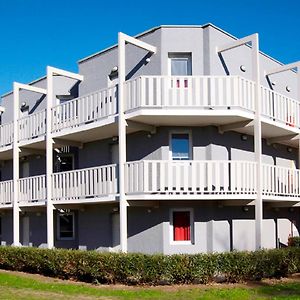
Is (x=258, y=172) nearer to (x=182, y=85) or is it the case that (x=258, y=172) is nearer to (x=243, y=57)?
(x=182, y=85)

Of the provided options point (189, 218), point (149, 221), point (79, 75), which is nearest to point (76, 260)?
point (149, 221)

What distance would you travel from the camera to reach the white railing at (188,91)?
1692 cm

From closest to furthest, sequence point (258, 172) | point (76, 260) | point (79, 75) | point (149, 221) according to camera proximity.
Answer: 1. point (76, 260)
2. point (258, 172)
3. point (149, 221)
4. point (79, 75)

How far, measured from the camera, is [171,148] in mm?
18656

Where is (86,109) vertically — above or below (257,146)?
above

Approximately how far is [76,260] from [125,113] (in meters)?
5.68

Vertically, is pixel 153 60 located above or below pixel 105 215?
above

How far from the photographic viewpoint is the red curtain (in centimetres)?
1834

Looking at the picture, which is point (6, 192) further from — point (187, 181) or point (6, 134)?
point (187, 181)

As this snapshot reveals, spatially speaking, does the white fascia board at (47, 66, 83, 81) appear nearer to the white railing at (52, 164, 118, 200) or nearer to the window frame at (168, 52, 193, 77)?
the white railing at (52, 164, 118, 200)

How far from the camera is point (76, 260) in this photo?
52.9ft

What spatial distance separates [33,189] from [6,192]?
299 centimetres

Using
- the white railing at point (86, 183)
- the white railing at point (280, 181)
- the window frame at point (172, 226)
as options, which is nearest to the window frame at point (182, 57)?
the white railing at point (86, 183)

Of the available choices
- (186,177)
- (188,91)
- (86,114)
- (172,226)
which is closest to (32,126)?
(86,114)
